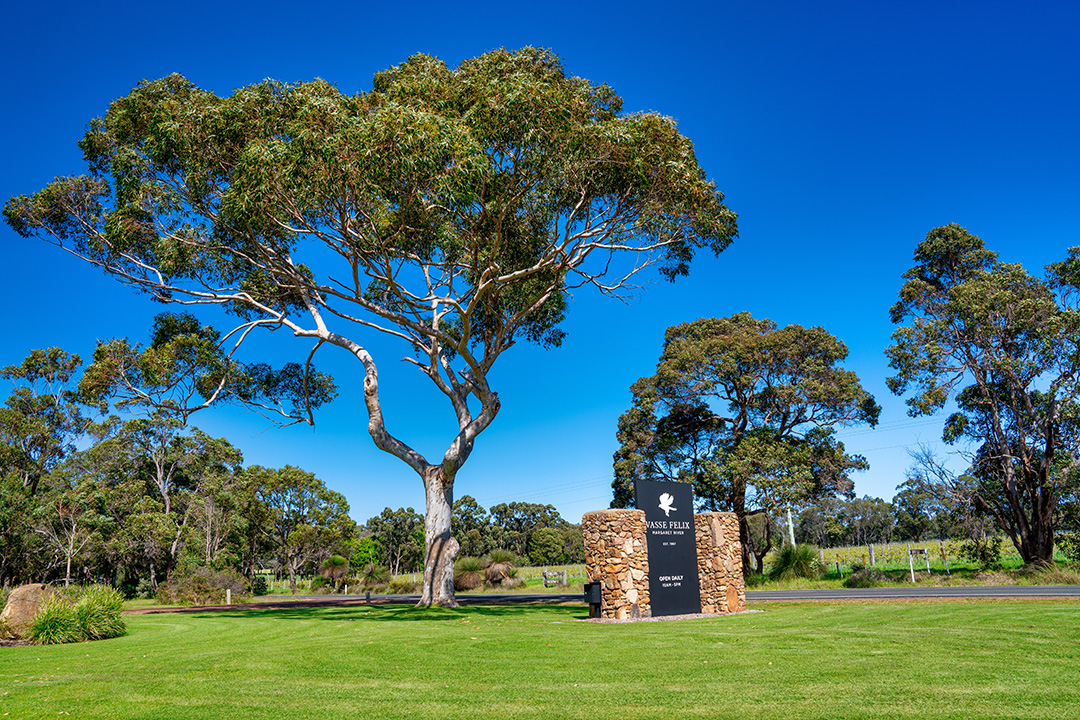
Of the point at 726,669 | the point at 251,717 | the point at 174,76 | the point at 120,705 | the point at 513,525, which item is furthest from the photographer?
the point at 513,525

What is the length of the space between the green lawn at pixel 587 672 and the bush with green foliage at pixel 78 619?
37.0 inches

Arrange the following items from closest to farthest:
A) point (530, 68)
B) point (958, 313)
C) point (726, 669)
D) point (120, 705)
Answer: point (120, 705), point (726, 669), point (530, 68), point (958, 313)

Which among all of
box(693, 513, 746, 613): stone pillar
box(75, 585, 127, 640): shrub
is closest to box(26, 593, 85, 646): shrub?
box(75, 585, 127, 640): shrub

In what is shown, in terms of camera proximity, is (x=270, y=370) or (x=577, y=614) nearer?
(x=577, y=614)

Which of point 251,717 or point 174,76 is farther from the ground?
point 174,76

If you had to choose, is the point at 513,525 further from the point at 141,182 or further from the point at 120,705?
the point at 120,705

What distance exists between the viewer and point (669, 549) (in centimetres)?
1535

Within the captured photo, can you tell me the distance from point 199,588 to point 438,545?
1385cm

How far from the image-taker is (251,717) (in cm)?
569

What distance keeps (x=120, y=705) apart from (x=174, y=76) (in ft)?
61.1

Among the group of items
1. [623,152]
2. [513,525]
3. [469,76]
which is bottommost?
[513,525]

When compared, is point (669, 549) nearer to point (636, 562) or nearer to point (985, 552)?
point (636, 562)

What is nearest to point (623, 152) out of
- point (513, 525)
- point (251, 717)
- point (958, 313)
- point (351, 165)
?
point (351, 165)

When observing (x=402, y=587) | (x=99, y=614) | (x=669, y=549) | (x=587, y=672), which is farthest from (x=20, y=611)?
(x=402, y=587)
